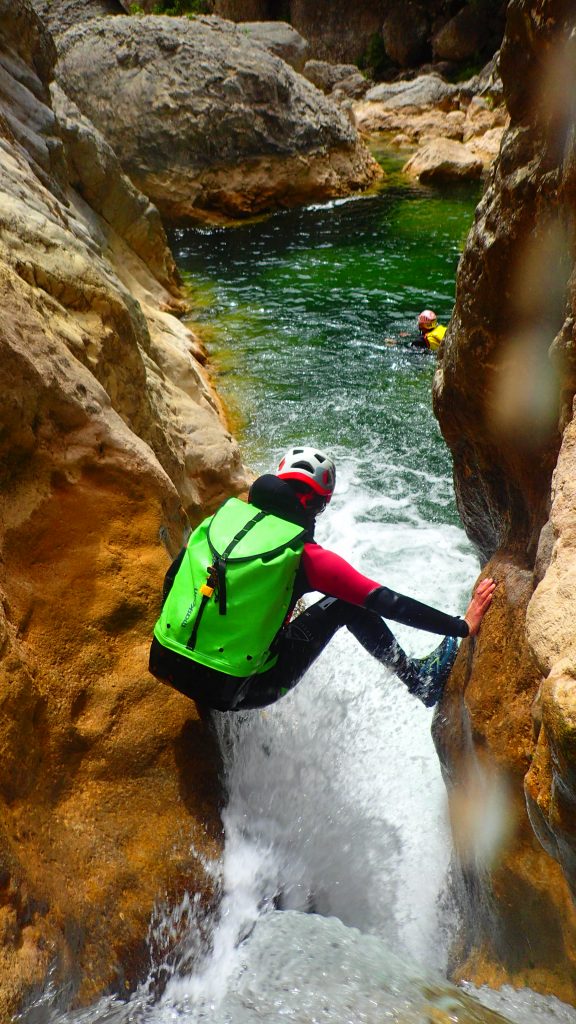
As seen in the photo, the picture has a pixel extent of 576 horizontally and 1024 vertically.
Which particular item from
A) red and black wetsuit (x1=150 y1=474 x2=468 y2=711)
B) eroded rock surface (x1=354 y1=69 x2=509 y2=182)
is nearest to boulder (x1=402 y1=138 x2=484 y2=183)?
eroded rock surface (x1=354 y1=69 x2=509 y2=182)

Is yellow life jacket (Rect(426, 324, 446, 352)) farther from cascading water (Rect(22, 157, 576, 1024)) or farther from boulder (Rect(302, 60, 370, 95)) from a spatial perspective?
boulder (Rect(302, 60, 370, 95))

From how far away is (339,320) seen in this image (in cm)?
1284

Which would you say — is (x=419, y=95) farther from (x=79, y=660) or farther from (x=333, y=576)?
(x=79, y=660)

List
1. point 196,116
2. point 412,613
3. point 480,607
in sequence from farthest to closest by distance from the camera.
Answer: point 196,116 → point 480,607 → point 412,613

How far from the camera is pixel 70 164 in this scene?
10703mm

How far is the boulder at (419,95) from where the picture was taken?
28.7 meters

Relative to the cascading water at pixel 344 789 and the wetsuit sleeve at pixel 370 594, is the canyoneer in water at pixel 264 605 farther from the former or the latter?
the cascading water at pixel 344 789

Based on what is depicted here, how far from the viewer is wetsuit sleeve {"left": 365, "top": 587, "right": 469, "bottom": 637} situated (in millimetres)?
3531

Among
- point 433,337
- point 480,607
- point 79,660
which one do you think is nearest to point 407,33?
point 433,337

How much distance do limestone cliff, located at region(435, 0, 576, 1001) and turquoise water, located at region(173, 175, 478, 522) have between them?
418 cm

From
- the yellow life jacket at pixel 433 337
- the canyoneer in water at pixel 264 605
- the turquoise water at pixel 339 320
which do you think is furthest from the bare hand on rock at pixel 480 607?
the yellow life jacket at pixel 433 337

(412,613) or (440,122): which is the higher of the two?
(440,122)

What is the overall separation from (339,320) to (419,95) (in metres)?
22.1

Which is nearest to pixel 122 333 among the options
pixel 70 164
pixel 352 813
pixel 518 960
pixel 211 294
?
Answer: pixel 352 813
